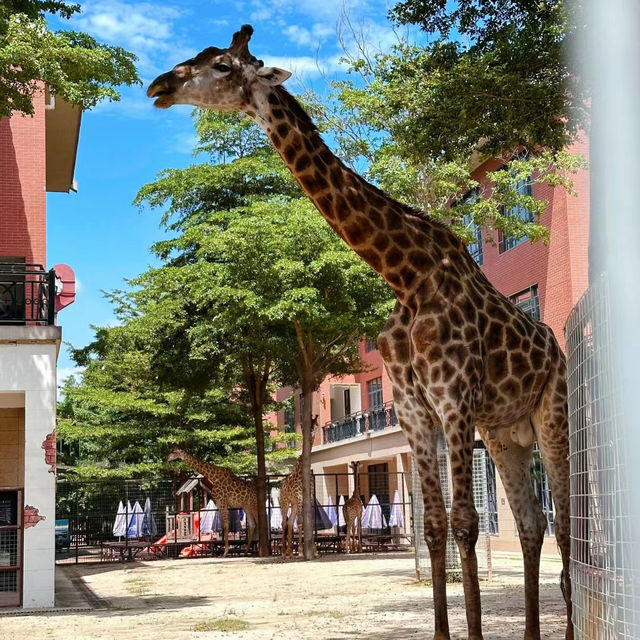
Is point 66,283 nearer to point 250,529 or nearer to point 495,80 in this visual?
point 250,529

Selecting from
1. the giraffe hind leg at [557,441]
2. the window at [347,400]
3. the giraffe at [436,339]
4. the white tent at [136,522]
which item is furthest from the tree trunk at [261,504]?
the giraffe hind leg at [557,441]

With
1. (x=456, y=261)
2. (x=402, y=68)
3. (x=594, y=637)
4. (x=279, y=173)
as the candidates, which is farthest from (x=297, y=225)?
(x=594, y=637)

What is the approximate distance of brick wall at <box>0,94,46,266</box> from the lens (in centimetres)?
1936

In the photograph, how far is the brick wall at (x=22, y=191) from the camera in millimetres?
19359

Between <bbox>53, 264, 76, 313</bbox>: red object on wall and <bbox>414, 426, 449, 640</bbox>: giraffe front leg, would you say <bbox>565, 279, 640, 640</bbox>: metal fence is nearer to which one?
<bbox>414, 426, 449, 640</bbox>: giraffe front leg

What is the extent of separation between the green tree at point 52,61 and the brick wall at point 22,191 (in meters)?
6.21

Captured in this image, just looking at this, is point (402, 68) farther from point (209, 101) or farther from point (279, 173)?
point (279, 173)

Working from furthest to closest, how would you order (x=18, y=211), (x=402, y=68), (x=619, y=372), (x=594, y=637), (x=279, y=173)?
(x=279, y=173)
(x=18, y=211)
(x=402, y=68)
(x=594, y=637)
(x=619, y=372)

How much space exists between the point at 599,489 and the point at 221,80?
4340 millimetres

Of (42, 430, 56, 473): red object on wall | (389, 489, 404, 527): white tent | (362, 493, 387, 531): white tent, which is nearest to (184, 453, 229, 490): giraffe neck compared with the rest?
(362, 493, 387, 531): white tent

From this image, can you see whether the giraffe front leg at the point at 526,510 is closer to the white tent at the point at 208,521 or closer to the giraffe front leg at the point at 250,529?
the giraffe front leg at the point at 250,529

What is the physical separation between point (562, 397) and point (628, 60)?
8.37 feet

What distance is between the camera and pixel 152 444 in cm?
3497

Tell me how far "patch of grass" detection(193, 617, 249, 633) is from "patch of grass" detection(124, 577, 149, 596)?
5212 millimetres
